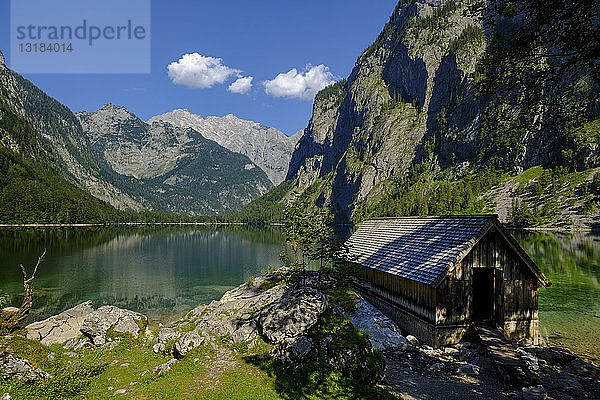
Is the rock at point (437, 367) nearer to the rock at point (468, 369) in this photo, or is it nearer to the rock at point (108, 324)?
the rock at point (468, 369)

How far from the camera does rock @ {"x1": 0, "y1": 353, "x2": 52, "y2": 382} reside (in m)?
12.3

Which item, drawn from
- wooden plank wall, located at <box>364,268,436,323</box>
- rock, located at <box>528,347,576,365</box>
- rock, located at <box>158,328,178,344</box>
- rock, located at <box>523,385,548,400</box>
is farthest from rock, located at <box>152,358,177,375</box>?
rock, located at <box>528,347,576,365</box>

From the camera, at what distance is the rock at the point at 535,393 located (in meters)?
12.9

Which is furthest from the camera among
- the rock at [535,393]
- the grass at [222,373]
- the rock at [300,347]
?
the rock at [300,347]

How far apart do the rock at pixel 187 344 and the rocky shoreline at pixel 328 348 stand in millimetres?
48


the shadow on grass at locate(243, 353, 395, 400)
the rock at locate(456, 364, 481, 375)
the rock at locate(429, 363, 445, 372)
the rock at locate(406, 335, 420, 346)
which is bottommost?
the rock at locate(406, 335, 420, 346)

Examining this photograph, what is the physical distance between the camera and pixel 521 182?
16450cm

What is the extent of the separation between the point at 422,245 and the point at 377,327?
651 centimetres

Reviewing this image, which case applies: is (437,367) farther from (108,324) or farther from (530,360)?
(108,324)

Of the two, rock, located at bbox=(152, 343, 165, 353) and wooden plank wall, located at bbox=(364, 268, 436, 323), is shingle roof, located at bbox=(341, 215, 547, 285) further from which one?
rock, located at bbox=(152, 343, 165, 353)

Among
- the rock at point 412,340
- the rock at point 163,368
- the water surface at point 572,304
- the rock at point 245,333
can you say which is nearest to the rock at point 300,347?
the rock at point 245,333

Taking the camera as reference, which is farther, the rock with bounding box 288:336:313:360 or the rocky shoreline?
the rock with bounding box 288:336:313:360

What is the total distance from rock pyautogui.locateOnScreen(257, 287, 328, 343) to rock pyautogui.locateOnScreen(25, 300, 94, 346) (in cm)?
1307

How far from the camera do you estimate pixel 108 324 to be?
842 inches
